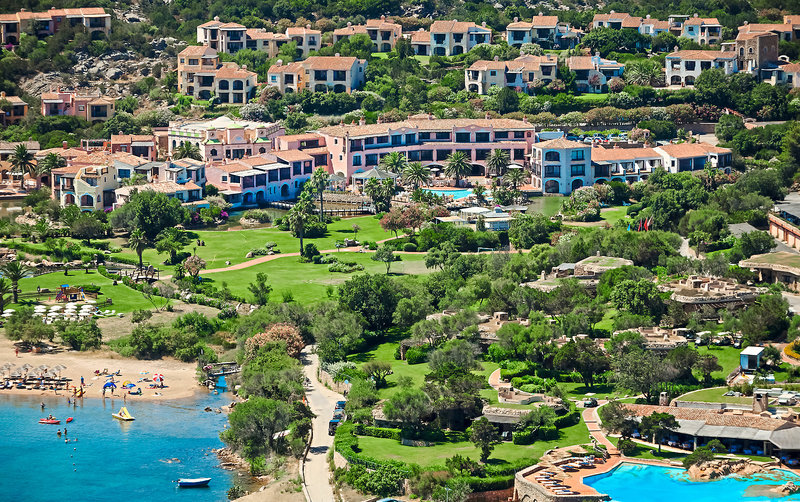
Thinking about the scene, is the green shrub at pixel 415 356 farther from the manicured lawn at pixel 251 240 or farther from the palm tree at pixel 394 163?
the palm tree at pixel 394 163

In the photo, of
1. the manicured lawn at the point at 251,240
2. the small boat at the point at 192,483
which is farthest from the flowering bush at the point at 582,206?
the small boat at the point at 192,483

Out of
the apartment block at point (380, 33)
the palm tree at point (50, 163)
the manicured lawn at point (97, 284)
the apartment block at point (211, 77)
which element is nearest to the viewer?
the manicured lawn at point (97, 284)

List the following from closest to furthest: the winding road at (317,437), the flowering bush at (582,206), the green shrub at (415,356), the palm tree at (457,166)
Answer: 1. the winding road at (317,437)
2. the green shrub at (415,356)
3. the flowering bush at (582,206)
4. the palm tree at (457,166)

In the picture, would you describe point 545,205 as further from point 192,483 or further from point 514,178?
point 192,483

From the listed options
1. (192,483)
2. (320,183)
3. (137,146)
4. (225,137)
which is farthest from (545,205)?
(192,483)

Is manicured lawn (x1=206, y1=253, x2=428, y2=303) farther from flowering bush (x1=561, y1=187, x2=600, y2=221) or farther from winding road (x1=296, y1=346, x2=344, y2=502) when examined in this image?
flowering bush (x1=561, y1=187, x2=600, y2=221)

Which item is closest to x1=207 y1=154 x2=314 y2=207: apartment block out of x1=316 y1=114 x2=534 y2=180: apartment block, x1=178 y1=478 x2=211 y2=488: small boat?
x1=316 y1=114 x2=534 y2=180: apartment block

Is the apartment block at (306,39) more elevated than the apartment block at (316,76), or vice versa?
the apartment block at (306,39)
